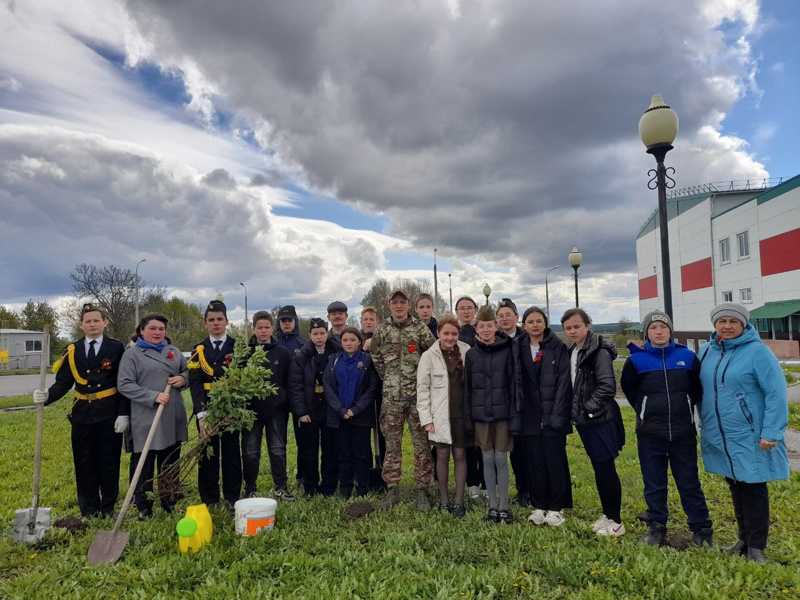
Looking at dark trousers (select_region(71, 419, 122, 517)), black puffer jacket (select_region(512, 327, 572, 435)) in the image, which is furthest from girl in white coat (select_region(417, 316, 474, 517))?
dark trousers (select_region(71, 419, 122, 517))

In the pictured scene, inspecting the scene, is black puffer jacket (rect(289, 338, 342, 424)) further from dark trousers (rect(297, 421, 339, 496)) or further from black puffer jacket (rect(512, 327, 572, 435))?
black puffer jacket (rect(512, 327, 572, 435))

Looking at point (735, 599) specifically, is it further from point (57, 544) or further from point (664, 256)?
point (57, 544)

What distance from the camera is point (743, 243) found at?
107ft

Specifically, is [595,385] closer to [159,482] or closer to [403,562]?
[403,562]

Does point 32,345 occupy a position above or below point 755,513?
above

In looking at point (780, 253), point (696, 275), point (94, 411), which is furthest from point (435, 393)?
point (696, 275)

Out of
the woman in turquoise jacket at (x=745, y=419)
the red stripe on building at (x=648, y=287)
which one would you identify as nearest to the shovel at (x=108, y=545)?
the woman in turquoise jacket at (x=745, y=419)

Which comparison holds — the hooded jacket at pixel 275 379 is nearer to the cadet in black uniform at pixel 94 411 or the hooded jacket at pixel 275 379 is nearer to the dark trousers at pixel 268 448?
the dark trousers at pixel 268 448

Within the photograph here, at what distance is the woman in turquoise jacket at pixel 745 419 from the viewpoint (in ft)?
13.6

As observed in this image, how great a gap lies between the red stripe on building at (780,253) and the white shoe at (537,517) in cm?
3014

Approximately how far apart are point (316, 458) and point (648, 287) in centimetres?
4733

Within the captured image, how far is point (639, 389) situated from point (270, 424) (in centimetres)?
402

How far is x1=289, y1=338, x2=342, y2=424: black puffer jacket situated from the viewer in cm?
604

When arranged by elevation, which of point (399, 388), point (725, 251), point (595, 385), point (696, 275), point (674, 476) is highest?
point (725, 251)
